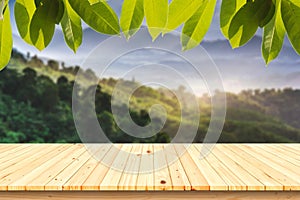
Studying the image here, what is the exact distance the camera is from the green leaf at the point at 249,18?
0.34m

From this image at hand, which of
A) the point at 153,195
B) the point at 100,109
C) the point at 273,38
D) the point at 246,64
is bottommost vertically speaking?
the point at 153,195

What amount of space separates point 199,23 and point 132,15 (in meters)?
0.07

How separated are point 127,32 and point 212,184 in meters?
1.58

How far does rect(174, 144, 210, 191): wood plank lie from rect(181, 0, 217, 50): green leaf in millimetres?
1509

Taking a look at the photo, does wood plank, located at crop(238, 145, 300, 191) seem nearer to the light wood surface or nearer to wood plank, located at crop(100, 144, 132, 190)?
the light wood surface

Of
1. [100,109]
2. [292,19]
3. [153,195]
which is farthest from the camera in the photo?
[100,109]

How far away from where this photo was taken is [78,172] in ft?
6.93

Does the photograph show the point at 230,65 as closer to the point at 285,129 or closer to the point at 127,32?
the point at 285,129

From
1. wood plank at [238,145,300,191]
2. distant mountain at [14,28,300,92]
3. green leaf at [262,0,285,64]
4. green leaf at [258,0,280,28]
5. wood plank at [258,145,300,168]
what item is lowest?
wood plank at [258,145,300,168]

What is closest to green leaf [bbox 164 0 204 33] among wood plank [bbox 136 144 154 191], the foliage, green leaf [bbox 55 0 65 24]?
the foliage

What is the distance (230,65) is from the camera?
6.27m

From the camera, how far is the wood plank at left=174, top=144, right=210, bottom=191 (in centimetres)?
182

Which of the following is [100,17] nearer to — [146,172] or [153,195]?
[153,195]

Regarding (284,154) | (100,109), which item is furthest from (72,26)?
(100,109)
